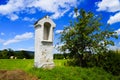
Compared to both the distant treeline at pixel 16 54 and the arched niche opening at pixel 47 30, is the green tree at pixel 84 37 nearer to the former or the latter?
the arched niche opening at pixel 47 30

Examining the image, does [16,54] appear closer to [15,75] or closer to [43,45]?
[43,45]

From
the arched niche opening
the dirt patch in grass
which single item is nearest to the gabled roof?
the arched niche opening

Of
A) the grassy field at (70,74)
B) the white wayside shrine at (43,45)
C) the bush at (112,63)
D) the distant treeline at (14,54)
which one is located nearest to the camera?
the grassy field at (70,74)

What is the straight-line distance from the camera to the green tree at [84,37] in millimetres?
18406

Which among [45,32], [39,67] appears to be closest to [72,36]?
[45,32]

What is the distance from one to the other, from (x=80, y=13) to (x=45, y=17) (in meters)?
3.71

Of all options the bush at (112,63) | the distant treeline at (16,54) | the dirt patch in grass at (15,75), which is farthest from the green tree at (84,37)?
the distant treeline at (16,54)

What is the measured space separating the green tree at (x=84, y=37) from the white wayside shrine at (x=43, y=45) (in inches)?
98.2

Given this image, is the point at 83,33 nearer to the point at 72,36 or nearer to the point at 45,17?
the point at 72,36

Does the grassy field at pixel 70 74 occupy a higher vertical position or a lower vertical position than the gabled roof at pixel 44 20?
lower

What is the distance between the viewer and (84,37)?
18.2 metres

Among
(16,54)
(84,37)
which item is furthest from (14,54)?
(84,37)

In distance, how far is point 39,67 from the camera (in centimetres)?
1527

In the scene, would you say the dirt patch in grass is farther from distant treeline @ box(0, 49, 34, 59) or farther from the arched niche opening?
distant treeline @ box(0, 49, 34, 59)
